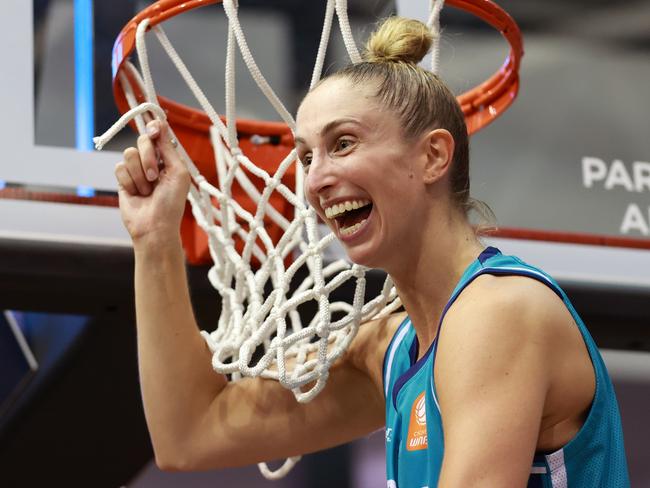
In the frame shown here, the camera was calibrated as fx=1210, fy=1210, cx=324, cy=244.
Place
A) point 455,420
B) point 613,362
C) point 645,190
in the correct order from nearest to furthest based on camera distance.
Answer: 1. point 455,420
2. point 645,190
3. point 613,362

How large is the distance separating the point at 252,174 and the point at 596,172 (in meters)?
0.84

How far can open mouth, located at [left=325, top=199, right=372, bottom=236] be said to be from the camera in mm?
1564

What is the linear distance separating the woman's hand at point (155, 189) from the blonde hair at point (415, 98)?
33cm

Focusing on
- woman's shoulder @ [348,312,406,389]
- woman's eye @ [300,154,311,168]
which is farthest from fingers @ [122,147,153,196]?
woman's shoulder @ [348,312,406,389]

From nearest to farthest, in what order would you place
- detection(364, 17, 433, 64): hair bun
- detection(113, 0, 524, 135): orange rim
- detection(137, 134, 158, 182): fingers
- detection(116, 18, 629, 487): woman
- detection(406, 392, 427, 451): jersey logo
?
detection(116, 18, 629, 487): woman → detection(406, 392, 427, 451): jersey logo → detection(364, 17, 433, 64): hair bun → detection(137, 134, 158, 182): fingers → detection(113, 0, 524, 135): orange rim

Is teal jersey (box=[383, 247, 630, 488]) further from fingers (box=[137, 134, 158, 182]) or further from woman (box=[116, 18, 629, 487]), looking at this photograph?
fingers (box=[137, 134, 158, 182])

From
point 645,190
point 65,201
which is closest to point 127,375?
point 65,201

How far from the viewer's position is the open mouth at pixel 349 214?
1564 mm

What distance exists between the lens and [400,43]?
5.50ft

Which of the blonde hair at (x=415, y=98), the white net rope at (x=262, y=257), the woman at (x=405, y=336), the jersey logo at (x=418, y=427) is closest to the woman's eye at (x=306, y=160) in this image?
the woman at (x=405, y=336)

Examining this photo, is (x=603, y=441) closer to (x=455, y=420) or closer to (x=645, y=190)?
(x=455, y=420)

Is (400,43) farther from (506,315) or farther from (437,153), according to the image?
(506,315)

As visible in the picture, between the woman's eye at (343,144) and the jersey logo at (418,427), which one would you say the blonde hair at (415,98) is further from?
the jersey logo at (418,427)

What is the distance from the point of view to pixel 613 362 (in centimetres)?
318
